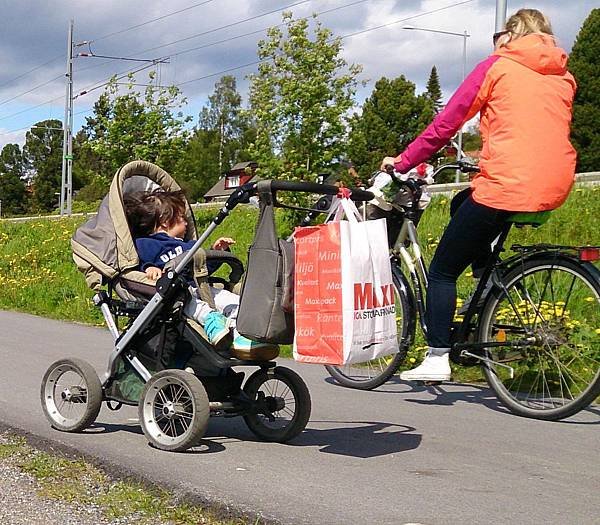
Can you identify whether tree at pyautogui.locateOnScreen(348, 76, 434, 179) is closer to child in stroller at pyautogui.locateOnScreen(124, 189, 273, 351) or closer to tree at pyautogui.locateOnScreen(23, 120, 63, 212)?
tree at pyautogui.locateOnScreen(23, 120, 63, 212)

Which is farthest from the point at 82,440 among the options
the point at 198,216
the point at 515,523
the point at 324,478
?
the point at 198,216

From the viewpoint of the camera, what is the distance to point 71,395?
5371 mm

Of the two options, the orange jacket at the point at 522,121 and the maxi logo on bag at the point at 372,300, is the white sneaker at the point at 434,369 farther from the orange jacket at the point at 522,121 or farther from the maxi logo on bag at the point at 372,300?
the maxi logo on bag at the point at 372,300

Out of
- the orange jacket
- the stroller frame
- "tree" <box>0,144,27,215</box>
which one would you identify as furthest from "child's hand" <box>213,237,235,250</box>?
"tree" <box>0,144,27,215</box>

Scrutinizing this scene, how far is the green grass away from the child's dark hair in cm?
142

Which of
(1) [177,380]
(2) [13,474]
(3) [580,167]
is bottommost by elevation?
(2) [13,474]

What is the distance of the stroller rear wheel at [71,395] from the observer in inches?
206

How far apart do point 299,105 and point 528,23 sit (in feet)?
39.0

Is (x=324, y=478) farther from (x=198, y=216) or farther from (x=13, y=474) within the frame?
(x=198, y=216)

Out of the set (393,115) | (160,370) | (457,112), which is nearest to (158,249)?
(160,370)

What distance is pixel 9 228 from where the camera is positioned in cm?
2642

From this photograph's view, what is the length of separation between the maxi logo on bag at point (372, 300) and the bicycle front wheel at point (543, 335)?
1274 mm

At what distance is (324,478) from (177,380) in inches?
37.2

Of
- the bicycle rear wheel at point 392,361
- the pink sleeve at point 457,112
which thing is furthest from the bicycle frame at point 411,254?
the pink sleeve at point 457,112
